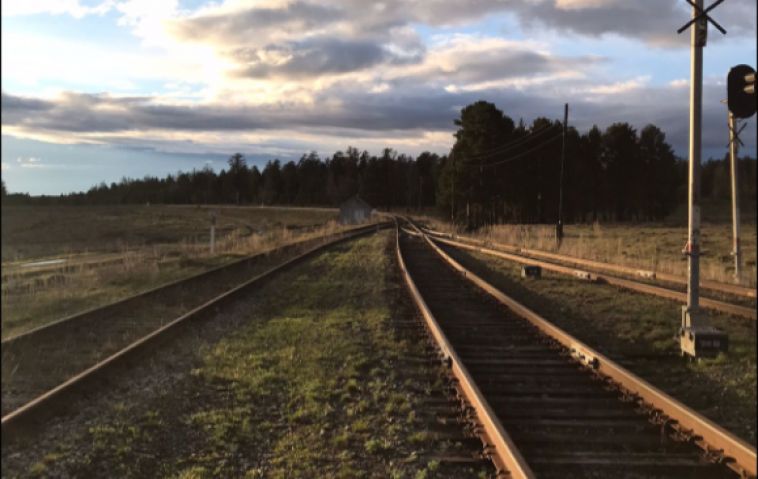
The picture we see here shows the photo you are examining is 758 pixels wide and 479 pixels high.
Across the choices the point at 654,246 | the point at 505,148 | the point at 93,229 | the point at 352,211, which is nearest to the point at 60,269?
the point at 654,246

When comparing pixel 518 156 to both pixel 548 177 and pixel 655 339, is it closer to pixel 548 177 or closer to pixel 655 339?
pixel 548 177

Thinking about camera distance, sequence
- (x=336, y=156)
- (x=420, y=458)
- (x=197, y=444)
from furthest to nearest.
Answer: (x=336, y=156) < (x=197, y=444) < (x=420, y=458)

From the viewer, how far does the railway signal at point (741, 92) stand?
2.90 metres

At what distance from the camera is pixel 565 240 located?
2642 centimetres

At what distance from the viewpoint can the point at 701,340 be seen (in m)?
7.29

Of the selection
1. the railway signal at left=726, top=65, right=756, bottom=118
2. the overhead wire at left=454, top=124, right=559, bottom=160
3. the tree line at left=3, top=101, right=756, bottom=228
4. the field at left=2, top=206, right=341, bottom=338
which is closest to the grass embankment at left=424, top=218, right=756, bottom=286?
the tree line at left=3, top=101, right=756, bottom=228

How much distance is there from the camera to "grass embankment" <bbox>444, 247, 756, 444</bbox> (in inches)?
233

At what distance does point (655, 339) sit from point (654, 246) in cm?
1327

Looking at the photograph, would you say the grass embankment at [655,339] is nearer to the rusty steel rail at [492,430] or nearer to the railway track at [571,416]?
the railway track at [571,416]

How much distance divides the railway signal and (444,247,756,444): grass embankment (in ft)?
10.5

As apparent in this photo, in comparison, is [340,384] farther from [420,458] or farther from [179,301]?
[179,301]

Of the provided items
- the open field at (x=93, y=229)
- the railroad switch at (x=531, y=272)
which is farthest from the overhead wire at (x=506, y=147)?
the railroad switch at (x=531, y=272)

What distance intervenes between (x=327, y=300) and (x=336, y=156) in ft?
502

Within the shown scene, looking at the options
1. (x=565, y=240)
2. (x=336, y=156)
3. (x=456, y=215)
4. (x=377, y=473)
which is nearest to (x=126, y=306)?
(x=377, y=473)
